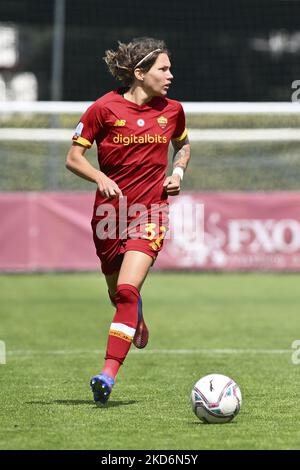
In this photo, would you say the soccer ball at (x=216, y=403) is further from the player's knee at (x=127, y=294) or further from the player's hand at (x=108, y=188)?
the player's hand at (x=108, y=188)

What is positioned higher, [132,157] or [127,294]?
[132,157]

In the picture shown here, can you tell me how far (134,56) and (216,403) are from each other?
2478mm

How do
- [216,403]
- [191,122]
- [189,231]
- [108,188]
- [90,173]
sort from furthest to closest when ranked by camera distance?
[189,231] < [191,122] < [90,173] < [108,188] < [216,403]

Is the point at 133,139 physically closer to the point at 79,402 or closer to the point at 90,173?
the point at 90,173

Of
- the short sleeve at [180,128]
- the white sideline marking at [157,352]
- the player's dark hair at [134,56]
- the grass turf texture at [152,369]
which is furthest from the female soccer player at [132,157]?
the white sideline marking at [157,352]

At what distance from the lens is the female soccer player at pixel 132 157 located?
22.9 feet

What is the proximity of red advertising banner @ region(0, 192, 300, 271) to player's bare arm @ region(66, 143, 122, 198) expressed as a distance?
12.8 metres

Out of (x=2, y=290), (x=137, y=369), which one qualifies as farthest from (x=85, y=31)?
(x=137, y=369)

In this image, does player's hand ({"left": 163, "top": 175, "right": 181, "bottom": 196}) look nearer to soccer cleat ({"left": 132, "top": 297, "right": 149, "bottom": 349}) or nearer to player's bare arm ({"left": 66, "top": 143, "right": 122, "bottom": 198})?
player's bare arm ({"left": 66, "top": 143, "right": 122, "bottom": 198})

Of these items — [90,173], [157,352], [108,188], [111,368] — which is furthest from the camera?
[157,352]

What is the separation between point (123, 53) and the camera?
7215 millimetres

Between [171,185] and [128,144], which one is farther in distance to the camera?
[128,144]

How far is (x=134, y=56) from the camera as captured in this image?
720 centimetres

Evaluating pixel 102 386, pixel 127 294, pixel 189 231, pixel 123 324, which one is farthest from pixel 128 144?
A: pixel 189 231
